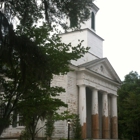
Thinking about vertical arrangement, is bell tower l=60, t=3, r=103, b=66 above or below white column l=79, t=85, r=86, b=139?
above

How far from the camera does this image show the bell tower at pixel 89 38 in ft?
132

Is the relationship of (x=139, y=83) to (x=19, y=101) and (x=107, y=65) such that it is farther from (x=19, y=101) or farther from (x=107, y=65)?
(x=19, y=101)

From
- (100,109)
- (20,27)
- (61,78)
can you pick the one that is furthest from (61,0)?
(100,109)

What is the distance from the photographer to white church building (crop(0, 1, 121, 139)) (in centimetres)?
3322

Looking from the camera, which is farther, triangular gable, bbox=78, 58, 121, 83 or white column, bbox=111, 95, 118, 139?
white column, bbox=111, 95, 118, 139

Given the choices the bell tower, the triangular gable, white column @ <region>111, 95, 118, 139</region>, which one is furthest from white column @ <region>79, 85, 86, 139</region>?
white column @ <region>111, 95, 118, 139</region>

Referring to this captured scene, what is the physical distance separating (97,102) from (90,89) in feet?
8.11

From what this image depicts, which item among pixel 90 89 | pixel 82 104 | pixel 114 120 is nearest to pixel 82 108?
pixel 82 104

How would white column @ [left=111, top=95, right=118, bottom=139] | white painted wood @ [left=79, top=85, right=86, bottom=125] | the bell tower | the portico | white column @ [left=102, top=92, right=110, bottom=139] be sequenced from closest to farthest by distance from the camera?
white painted wood @ [left=79, top=85, right=86, bottom=125] → the portico → white column @ [left=102, top=92, right=110, bottom=139] → the bell tower → white column @ [left=111, top=95, right=118, bottom=139]

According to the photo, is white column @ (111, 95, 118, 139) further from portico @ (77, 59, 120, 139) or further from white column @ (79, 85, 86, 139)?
white column @ (79, 85, 86, 139)

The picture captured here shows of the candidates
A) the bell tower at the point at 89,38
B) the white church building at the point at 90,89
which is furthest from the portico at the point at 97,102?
the bell tower at the point at 89,38

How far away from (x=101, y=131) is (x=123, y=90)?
17485 millimetres

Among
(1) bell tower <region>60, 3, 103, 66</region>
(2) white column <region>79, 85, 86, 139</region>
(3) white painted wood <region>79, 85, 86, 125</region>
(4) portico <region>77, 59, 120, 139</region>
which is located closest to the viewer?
(2) white column <region>79, 85, 86, 139</region>

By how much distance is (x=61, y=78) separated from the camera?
3322 centimetres
